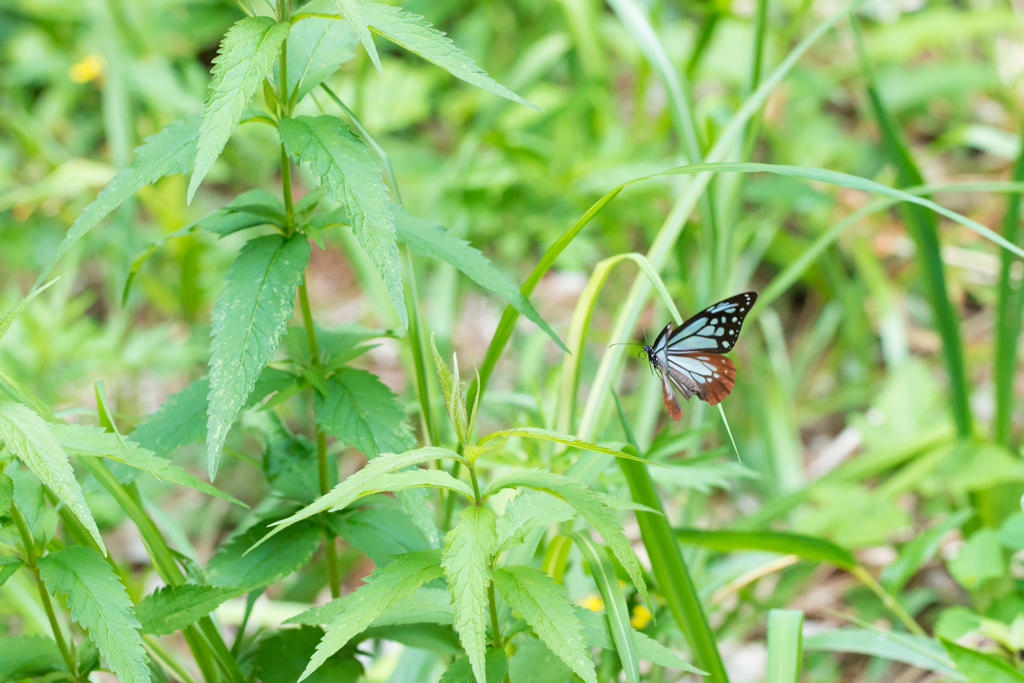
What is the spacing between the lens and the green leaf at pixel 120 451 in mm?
674

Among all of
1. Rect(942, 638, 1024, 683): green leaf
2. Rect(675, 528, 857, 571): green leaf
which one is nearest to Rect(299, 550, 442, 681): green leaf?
Rect(675, 528, 857, 571): green leaf

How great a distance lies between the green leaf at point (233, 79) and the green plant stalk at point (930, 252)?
1.13m

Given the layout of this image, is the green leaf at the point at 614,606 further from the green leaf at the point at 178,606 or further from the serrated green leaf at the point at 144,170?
the serrated green leaf at the point at 144,170

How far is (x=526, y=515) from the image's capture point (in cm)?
75

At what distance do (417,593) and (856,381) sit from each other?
1820 millimetres

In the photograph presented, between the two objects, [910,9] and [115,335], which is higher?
[910,9]

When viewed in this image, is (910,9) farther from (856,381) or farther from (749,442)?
(749,442)

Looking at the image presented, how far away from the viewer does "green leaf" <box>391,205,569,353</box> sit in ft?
2.46

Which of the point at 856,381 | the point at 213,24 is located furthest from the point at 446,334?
the point at 213,24

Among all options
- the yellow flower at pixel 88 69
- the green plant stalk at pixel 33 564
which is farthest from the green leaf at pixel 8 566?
the yellow flower at pixel 88 69

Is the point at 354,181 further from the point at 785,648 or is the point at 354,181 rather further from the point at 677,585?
the point at 785,648

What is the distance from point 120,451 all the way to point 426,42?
49 centimetres

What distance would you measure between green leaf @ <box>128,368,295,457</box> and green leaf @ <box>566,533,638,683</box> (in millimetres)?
421

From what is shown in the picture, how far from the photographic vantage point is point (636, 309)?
1060 millimetres
